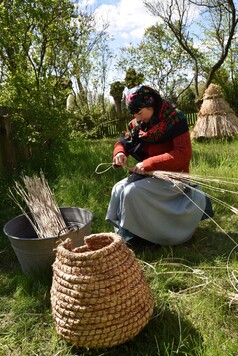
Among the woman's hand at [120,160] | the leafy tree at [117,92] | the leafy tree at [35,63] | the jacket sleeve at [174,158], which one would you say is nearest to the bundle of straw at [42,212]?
the woman's hand at [120,160]

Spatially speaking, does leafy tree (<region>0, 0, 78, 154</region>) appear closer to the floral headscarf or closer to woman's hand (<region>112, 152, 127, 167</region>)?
woman's hand (<region>112, 152, 127, 167</region>)

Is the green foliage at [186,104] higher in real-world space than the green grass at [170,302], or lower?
higher

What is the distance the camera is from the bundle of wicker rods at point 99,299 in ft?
5.59

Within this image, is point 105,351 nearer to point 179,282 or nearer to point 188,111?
point 179,282

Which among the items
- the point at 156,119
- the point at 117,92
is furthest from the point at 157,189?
the point at 117,92

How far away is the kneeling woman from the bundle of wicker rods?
3.56 feet

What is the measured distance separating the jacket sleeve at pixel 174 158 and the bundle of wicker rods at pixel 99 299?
1.15m

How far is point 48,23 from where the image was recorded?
209 inches

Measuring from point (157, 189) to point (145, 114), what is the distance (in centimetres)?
62

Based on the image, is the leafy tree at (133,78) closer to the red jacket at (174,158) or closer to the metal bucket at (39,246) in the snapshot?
the red jacket at (174,158)

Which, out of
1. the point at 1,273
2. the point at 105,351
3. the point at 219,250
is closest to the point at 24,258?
the point at 1,273

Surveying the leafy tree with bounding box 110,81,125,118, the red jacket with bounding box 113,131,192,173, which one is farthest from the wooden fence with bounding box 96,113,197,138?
the red jacket with bounding box 113,131,192,173

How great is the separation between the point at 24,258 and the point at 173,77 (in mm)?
11311

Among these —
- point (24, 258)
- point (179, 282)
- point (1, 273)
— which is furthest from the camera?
point (1, 273)
